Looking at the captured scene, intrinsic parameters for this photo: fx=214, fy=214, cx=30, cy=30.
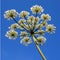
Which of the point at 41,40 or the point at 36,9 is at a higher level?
the point at 36,9

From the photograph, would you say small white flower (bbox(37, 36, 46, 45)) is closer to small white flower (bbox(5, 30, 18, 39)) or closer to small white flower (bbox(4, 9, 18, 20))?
small white flower (bbox(5, 30, 18, 39))

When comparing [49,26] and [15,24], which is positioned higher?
[15,24]

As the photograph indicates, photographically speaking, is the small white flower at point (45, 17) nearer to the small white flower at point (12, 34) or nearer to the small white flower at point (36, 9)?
the small white flower at point (36, 9)

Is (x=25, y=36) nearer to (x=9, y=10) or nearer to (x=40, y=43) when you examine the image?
(x=40, y=43)

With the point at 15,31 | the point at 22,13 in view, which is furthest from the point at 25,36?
the point at 22,13

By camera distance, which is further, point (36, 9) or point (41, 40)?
point (36, 9)

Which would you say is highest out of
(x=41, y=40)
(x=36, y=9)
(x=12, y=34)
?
(x=36, y=9)

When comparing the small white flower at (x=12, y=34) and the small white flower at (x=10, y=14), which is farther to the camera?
the small white flower at (x=10, y=14)

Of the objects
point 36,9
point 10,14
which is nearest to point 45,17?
point 36,9

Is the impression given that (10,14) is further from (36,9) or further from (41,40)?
(41,40)

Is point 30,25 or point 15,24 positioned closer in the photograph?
point 30,25

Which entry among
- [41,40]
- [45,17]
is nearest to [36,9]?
[45,17]
